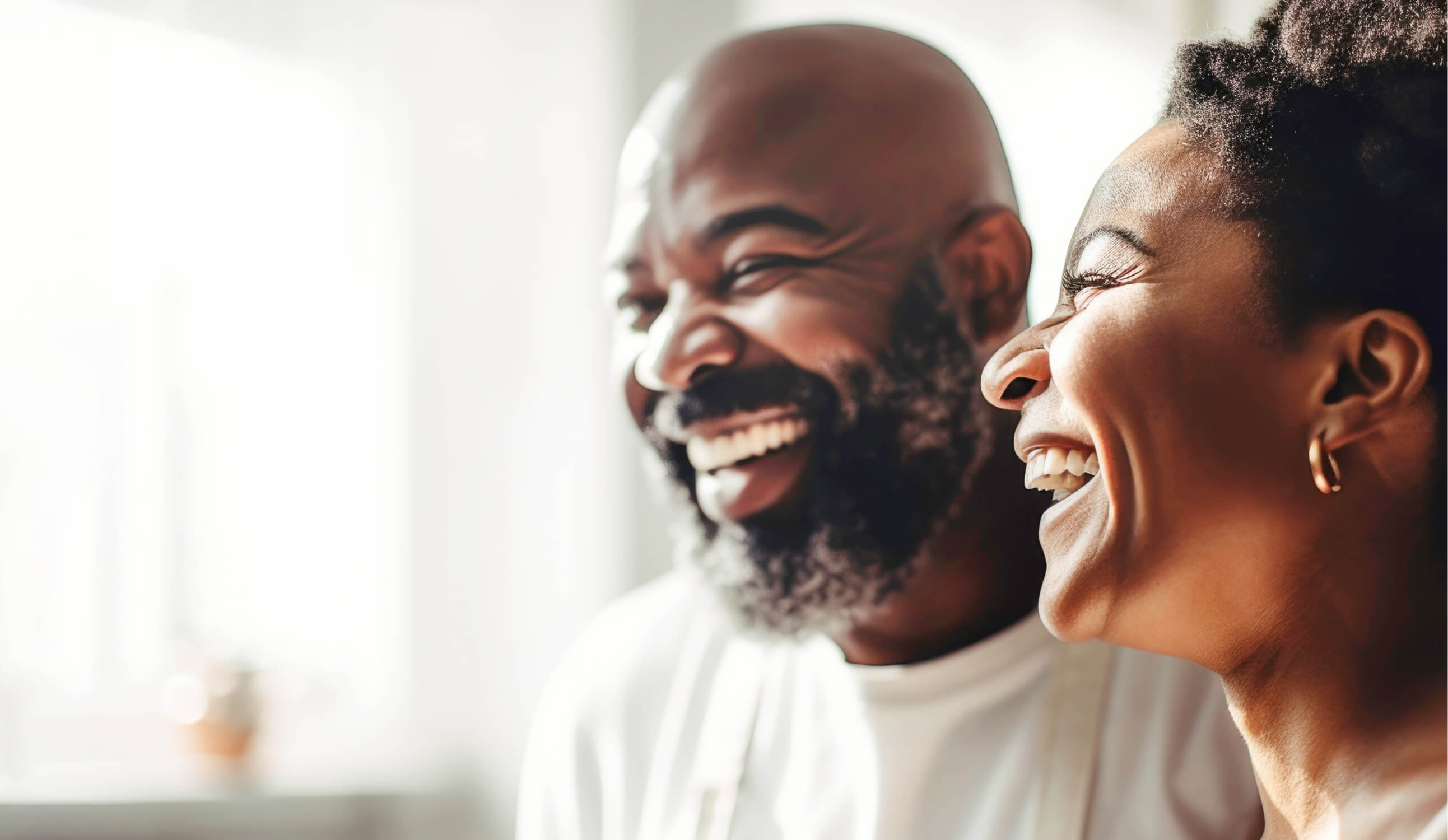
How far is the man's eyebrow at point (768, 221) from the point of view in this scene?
2.61 ft

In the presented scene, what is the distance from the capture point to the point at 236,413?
175 cm

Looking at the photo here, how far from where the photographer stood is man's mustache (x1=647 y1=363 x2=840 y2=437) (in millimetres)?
798

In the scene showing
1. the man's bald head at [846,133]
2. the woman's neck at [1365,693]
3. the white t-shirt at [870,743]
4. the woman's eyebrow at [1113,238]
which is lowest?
the white t-shirt at [870,743]

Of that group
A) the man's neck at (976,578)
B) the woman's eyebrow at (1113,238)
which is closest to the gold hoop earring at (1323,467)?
the woman's eyebrow at (1113,238)

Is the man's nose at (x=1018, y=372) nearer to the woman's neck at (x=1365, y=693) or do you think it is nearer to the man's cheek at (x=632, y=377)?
the woman's neck at (x=1365, y=693)

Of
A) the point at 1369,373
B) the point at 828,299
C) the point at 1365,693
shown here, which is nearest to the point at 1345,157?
the point at 1369,373

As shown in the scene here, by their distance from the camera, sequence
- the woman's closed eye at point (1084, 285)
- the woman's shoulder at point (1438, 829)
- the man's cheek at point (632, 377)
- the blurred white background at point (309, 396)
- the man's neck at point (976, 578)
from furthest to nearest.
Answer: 1. the blurred white background at point (309, 396)
2. the man's cheek at point (632, 377)
3. the man's neck at point (976, 578)
4. the woman's closed eye at point (1084, 285)
5. the woman's shoulder at point (1438, 829)

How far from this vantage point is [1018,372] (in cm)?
61

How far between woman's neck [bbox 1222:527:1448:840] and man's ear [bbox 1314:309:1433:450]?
6 centimetres

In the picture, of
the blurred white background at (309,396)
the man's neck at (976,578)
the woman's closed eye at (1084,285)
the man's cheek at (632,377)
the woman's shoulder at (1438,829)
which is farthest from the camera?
the blurred white background at (309,396)

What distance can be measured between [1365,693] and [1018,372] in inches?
8.0

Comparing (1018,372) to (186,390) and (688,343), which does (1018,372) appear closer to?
(688,343)

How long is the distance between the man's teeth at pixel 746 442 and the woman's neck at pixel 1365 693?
33cm

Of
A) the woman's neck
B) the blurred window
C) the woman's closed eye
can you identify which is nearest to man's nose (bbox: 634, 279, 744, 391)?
the woman's closed eye
